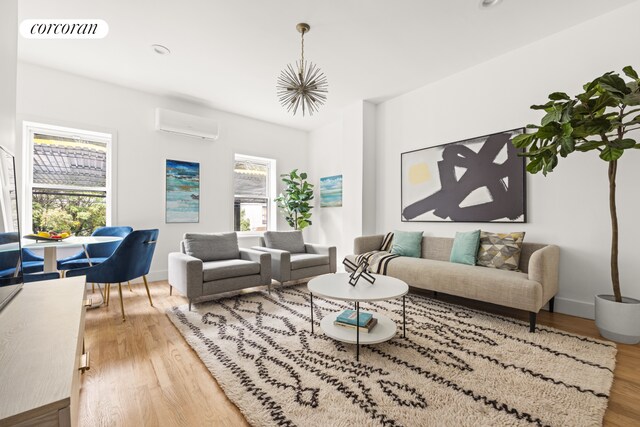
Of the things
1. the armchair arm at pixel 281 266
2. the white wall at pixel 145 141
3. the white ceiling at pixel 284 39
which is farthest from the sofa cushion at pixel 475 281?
the white wall at pixel 145 141

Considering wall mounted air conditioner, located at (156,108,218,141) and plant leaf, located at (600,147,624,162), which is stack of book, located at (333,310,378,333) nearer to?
plant leaf, located at (600,147,624,162)

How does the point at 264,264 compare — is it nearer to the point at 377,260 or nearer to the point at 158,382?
the point at 377,260

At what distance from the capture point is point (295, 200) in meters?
5.36

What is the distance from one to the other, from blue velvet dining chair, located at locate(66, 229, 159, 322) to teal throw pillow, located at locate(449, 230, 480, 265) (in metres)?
3.29

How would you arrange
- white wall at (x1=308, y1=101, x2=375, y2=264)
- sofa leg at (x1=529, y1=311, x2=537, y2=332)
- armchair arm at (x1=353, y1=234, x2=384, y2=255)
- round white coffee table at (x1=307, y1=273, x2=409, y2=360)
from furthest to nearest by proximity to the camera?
1. white wall at (x1=308, y1=101, x2=375, y2=264)
2. armchair arm at (x1=353, y1=234, x2=384, y2=255)
3. sofa leg at (x1=529, y1=311, x2=537, y2=332)
4. round white coffee table at (x1=307, y1=273, x2=409, y2=360)

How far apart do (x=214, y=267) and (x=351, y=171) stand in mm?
2721

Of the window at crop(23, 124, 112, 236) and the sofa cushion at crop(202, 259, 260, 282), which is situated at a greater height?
the window at crop(23, 124, 112, 236)

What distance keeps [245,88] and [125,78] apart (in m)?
1.54

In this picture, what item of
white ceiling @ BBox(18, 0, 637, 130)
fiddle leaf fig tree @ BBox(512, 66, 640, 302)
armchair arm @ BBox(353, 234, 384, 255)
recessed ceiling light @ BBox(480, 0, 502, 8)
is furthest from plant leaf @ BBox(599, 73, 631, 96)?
armchair arm @ BBox(353, 234, 384, 255)

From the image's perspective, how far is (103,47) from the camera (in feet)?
10.2

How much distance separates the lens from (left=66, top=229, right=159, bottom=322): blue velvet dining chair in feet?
8.60

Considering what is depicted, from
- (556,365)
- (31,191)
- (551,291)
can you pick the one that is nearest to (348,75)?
(551,291)

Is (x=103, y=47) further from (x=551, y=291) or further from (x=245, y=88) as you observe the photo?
(x=551, y=291)

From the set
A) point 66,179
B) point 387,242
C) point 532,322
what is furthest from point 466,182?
point 66,179
